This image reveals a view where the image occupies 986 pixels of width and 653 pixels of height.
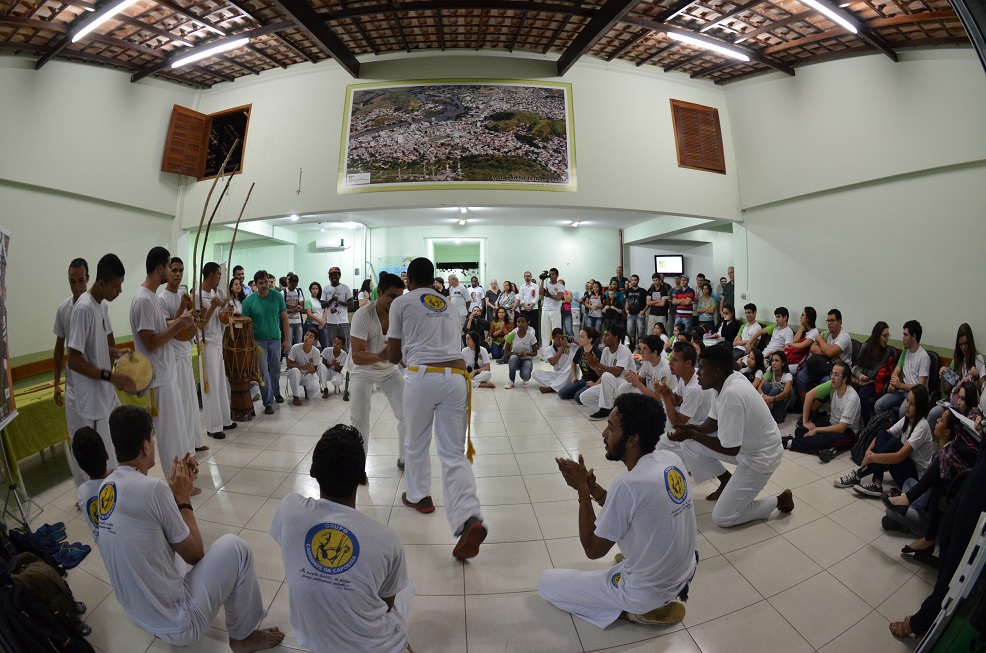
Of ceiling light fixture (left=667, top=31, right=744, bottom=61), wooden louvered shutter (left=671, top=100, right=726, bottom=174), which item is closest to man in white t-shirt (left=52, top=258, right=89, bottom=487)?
ceiling light fixture (left=667, top=31, right=744, bottom=61)

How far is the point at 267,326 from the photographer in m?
4.90

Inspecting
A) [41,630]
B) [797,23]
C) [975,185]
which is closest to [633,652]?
[41,630]

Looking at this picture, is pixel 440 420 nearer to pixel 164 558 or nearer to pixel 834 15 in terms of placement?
pixel 164 558

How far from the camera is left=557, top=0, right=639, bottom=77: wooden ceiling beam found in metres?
4.98

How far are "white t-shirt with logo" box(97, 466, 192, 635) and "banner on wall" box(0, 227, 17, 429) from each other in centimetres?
115

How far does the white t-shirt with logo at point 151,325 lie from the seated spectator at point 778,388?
18.8 feet

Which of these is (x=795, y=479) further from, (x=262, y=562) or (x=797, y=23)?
(x=797, y=23)

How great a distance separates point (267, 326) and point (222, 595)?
12.7 ft

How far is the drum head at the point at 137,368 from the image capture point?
2600 millimetres

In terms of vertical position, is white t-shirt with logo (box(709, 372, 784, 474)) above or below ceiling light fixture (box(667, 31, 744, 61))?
below

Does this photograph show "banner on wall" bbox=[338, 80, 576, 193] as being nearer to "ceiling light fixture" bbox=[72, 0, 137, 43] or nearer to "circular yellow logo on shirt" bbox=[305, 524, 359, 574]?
"ceiling light fixture" bbox=[72, 0, 137, 43]

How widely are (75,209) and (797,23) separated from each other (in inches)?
231

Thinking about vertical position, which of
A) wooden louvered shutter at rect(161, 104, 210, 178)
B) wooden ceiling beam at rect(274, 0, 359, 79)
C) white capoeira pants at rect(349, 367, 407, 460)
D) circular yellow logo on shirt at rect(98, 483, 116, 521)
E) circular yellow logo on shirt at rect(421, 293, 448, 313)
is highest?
wooden ceiling beam at rect(274, 0, 359, 79)

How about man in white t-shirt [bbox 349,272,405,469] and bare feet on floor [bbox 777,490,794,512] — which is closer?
bare feet on floor [bbox 777,490,794,512]
